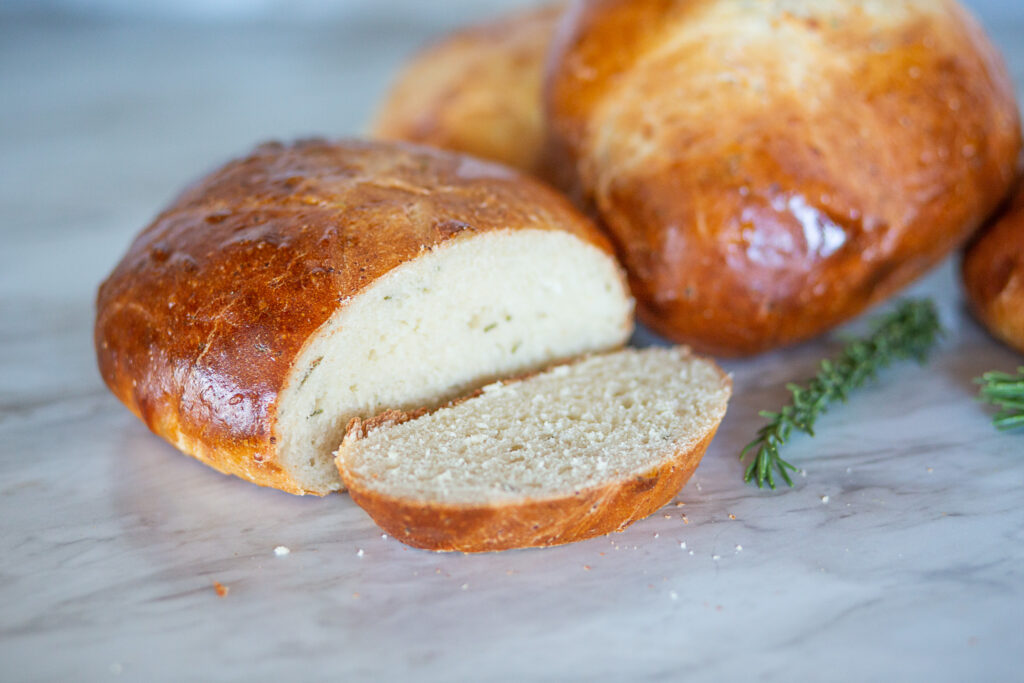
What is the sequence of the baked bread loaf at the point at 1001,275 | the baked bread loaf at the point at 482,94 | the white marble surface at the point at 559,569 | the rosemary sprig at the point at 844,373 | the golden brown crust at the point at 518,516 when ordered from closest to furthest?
the white marble surface at the point at 559,569
the golden brown crust at the point at 518,516
the rosemary sprig at the point at 844,373
the baked bread loaf at the point at 1001,275
the baked bread loaf at the point at 482,94

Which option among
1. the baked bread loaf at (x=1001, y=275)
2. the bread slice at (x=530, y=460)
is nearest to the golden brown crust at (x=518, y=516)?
the bread slice at (x=530, y=460)

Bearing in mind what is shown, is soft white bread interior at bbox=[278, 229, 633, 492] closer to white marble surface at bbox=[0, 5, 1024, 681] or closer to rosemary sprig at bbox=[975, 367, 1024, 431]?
white marble surface at bbox=[0, 5, 1024, 681]

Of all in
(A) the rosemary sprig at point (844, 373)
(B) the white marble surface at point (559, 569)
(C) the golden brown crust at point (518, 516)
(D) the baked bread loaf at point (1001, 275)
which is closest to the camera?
(B) the white marble surface at point (559, 569)

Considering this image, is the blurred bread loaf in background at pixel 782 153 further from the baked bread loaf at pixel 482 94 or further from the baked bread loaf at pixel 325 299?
the baked bread loaf at pixel 482 94

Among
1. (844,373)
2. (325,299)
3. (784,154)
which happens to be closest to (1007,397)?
(844,373)

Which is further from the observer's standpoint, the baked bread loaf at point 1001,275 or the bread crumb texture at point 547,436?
the baked bread loaf at point 1001,275

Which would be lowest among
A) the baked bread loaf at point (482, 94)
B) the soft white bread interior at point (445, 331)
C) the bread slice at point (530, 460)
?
the bread slice at point (530, 460)

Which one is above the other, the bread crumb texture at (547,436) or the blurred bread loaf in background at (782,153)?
the blurred bread loaf in background at (782,153)

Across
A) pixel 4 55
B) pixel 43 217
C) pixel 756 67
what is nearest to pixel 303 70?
pixel 4 55
